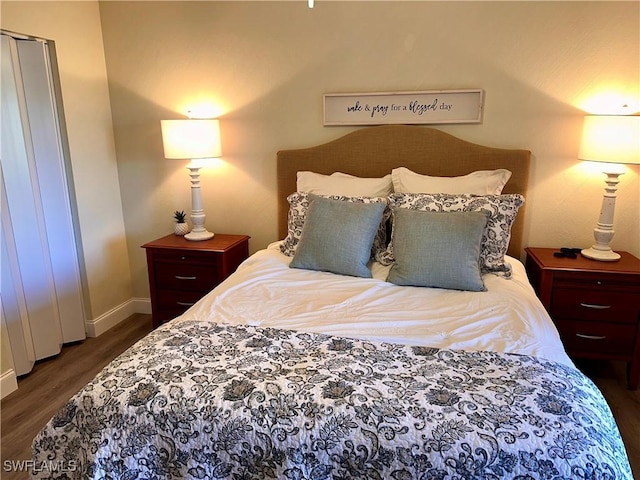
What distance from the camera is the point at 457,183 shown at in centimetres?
248

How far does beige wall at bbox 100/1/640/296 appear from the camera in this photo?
8.11ft

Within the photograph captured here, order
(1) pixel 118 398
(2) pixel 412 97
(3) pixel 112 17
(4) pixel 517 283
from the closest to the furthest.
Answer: (1) pixel 118 398 → (4) pixel 517 283 → (2) pixel 412 97 → (3) pixel 112 17

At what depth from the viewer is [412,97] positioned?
268cm

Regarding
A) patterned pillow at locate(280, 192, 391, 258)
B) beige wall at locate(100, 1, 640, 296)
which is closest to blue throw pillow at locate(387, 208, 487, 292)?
patterned pillow at locate(280, 192, 391, 258)

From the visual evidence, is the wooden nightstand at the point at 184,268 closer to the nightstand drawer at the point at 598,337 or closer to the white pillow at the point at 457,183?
the white pillow at the point at 457,183

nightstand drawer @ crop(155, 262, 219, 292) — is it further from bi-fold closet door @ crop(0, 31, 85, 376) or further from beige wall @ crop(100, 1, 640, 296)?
bi-fold closet door @ crop(0, 31, 85, 376)

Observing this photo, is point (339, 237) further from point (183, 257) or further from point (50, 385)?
point (50, 385)

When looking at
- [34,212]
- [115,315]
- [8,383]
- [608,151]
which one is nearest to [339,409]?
[608,151]

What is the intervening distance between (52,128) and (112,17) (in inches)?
36.6

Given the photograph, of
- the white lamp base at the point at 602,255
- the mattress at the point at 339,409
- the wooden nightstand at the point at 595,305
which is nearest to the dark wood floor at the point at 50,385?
the mattress at the point at 339,409

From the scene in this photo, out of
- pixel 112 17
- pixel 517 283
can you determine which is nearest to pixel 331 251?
pixel 517 283

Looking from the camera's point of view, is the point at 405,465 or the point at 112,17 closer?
the point at 405,465

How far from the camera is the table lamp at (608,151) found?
7.21 feet

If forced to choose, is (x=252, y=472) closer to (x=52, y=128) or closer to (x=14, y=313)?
(x=14, y=313)
